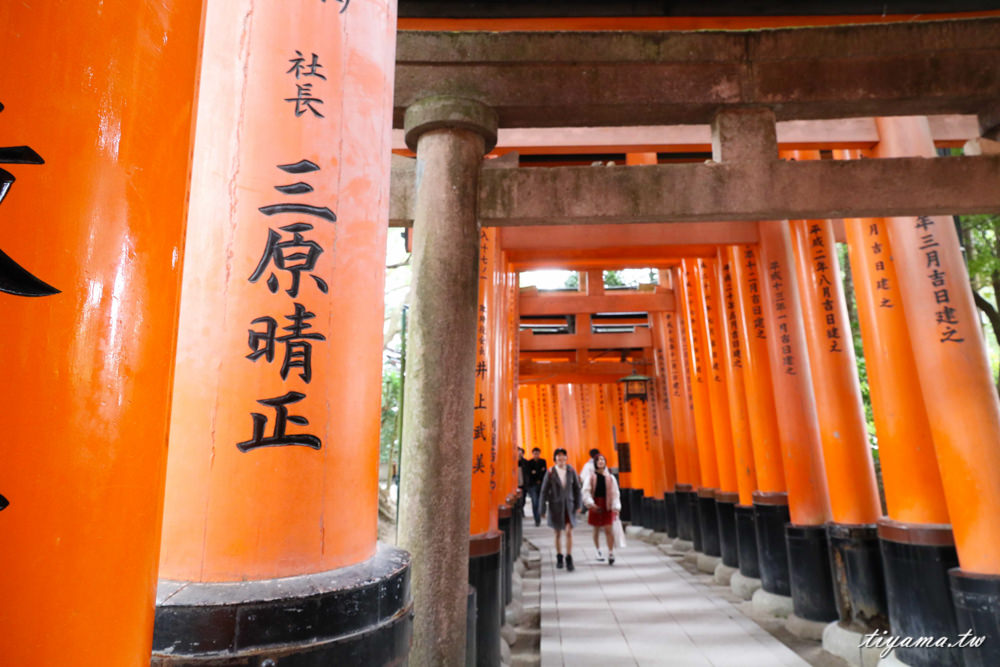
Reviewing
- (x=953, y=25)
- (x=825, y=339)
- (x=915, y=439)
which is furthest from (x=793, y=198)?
(x=825, y=339)

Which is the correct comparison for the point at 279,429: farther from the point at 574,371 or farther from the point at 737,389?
the point at 574,371

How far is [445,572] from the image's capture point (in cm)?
334

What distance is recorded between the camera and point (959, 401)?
13.9ft

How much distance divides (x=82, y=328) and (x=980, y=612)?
5163 mm

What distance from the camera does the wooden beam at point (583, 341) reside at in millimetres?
14820

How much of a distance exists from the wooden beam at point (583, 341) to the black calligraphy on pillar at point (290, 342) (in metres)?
13.2

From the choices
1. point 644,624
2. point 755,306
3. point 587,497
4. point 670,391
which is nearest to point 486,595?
point 644,624

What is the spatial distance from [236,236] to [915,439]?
513cm

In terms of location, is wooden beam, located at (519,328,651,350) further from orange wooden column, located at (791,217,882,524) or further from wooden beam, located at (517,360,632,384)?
orange wooden column, located at (791,217,882,524)

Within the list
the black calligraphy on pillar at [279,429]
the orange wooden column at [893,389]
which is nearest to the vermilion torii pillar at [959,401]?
the orange wooden column at [893,389]

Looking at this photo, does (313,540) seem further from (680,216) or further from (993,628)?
(993,628)

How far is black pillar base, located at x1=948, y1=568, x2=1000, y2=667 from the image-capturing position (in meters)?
3.85

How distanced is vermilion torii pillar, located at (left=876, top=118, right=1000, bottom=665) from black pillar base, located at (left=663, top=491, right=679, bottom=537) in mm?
9065

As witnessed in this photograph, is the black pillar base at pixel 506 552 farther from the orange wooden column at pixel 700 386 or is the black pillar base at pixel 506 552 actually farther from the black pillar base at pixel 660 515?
the black pillar base at pixel 660 515
